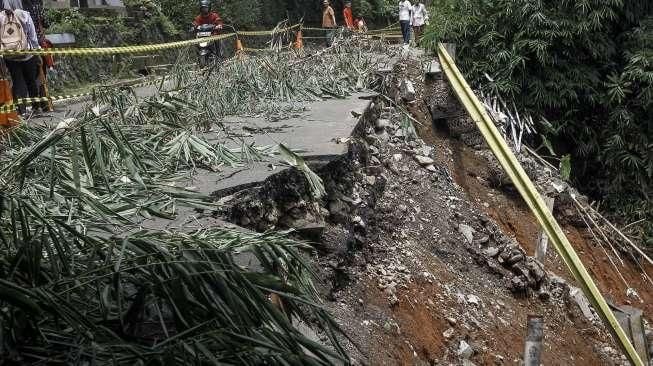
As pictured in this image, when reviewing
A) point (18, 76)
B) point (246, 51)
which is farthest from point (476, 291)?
point (18, 76)

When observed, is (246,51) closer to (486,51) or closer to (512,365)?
(486,51)

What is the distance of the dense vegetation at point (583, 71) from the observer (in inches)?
333

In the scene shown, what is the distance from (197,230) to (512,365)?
247cm

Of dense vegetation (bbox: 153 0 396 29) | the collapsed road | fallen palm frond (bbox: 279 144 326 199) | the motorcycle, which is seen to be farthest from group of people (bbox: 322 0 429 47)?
fallen palm frond (bbox: 279 144 326 199)

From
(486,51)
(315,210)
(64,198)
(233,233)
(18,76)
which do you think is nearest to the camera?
(233,233)

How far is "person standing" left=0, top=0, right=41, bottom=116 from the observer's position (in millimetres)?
7477

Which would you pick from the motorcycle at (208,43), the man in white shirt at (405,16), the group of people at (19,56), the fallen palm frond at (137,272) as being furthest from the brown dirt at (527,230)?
the man in white shirt at (405,16)

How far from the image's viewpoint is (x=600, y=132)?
8875mm

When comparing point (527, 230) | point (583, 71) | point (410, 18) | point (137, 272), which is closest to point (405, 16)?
point (410, 18)

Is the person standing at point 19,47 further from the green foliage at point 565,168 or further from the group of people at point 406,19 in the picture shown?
the group of people at point 406,19

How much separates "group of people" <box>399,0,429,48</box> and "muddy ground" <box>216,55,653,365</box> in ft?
23.3

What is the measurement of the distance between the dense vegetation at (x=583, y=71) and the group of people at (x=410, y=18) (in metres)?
5.52

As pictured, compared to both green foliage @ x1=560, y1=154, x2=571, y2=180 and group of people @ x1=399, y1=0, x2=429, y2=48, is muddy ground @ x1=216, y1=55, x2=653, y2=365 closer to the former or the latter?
green foliage @ x1=560, y1=154, x2=571, y2=180

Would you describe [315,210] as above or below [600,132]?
above
